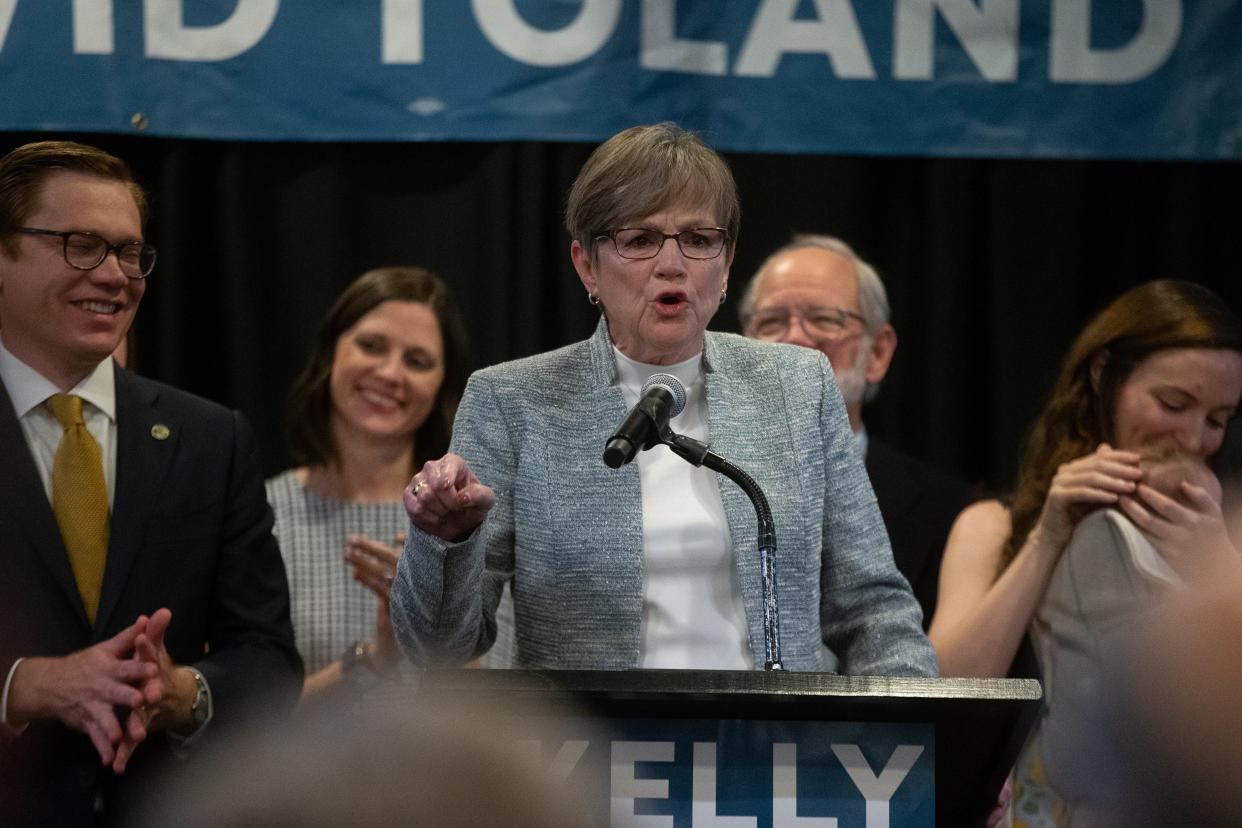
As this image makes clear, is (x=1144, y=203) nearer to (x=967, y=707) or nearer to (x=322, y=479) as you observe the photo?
(x=322, y=479)

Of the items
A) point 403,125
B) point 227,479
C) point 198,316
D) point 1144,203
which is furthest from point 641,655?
point 1144,203

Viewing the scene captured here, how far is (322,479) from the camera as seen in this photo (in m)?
3.43

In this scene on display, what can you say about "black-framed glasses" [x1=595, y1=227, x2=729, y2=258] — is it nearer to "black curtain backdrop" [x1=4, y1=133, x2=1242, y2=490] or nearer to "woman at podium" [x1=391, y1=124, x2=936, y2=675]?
"woman at podium" [x1=391, y1=124, x2=936, y2=675]

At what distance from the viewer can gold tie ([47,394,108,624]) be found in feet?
8.07

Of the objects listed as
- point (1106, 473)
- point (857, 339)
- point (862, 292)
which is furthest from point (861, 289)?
point (1106, 473)

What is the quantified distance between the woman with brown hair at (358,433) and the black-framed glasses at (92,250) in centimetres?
88

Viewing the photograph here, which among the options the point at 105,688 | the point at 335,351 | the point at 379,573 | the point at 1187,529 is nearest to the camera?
the point at 105,688

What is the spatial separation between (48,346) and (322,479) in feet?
3.22

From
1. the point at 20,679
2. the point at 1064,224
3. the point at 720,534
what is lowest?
the point at 20,679

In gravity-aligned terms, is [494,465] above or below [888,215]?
below

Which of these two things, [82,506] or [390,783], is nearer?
[390,783]

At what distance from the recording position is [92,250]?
254 cm

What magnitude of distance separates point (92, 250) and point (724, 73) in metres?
1.56

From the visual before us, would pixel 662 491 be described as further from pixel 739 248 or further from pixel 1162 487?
pixel 739 248
